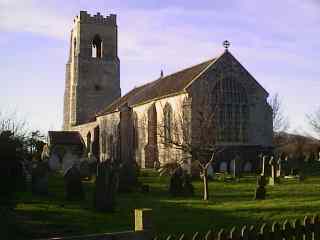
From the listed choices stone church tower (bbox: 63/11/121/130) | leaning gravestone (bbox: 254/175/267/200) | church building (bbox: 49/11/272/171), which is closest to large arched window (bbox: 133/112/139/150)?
church building (bbox: 49/11/272/171)

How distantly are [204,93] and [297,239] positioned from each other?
2990 centimetres

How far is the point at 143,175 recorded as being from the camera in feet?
101

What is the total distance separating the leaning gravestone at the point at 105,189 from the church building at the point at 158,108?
37.2 feet

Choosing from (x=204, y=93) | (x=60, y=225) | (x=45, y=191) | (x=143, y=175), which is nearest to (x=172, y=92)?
(x=204, y=93)

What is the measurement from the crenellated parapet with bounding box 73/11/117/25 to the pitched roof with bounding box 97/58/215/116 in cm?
1286

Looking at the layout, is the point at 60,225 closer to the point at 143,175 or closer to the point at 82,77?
the point at 143,175

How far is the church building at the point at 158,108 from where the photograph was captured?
35.6 metres

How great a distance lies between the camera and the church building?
35.6 meters

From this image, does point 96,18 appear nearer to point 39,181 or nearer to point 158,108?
point 158,108

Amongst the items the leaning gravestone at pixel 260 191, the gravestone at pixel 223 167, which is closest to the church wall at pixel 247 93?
the gravestone at pixel 223 167

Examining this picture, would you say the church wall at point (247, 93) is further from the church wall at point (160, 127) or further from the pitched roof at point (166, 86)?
the church wall at point (160, 127)

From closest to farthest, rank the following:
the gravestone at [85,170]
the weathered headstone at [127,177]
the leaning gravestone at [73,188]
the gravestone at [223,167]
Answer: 1. the leaning gravestone at [73,188]
2. the weathered headstone at [127,177]
3. the gravestone at [85,170]
4. the gravestone at [223,167]

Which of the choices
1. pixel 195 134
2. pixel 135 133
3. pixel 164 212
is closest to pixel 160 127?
pixel 195 134

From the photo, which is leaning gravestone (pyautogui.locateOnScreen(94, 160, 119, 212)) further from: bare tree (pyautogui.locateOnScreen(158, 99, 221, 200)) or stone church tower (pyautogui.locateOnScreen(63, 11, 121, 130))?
stone church tower (pyautogui.locateOnScreen(63, 11, 121, 130))
